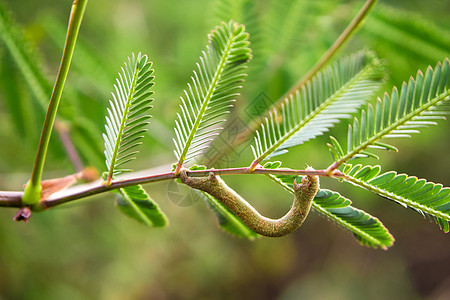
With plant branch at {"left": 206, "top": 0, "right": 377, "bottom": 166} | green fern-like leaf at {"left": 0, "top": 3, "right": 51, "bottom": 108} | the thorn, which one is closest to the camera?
the thorn

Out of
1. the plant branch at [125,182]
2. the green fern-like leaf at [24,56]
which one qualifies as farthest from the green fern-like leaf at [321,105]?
the green fern-like leaf at [24,56]

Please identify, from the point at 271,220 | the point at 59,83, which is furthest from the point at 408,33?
the point at 59,83

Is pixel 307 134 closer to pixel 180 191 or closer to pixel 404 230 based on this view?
pixel 180 191

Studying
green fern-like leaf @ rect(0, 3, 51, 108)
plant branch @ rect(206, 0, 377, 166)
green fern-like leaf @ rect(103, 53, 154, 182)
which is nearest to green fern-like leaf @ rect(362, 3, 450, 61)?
plant branch @ rect(206, 0, 377, 166)

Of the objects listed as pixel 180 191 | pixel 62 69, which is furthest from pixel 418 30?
pixel 62 69

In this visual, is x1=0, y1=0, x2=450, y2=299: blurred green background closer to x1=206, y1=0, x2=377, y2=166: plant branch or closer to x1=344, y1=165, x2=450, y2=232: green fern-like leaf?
x1=206, y1=0, x2=377, y2=166: plant branch

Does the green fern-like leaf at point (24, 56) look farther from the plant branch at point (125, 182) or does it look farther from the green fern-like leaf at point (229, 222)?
the green fern-like leaf at point (229, 222)
